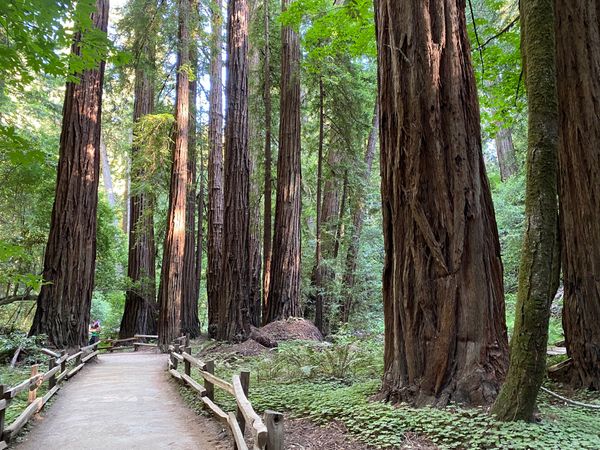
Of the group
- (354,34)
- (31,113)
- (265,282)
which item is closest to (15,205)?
(31,113)

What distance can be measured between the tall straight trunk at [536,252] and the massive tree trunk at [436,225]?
782 mm

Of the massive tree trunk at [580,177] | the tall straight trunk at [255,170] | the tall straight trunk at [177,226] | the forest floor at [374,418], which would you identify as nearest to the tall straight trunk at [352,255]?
the tall straight trunk at [255,170]

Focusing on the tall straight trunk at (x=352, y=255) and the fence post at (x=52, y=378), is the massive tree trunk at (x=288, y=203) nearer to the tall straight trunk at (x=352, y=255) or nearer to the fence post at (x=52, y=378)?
the tall straight trunk at (x=352, y=255)

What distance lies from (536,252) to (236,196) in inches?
414

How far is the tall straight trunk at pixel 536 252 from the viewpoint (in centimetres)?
379

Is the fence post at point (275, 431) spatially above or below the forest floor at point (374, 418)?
above

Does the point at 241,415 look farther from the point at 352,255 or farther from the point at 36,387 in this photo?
the point at 352,255

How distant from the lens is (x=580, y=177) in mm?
6180

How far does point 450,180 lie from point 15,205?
52.3ft

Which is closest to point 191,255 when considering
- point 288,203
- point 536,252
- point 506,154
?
point 288,203

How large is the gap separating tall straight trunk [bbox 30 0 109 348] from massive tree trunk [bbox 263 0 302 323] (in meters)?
5.05

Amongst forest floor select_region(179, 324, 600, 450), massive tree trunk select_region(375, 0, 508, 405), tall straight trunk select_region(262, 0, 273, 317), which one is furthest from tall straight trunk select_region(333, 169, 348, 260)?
massive tree trunk select_region(375, 0, 508, 405)

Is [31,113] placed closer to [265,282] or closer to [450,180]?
[265,282]

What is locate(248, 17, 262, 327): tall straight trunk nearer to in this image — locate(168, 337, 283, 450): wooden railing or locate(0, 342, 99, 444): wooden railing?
locate(0, 342, 99, 444): wooden railing
